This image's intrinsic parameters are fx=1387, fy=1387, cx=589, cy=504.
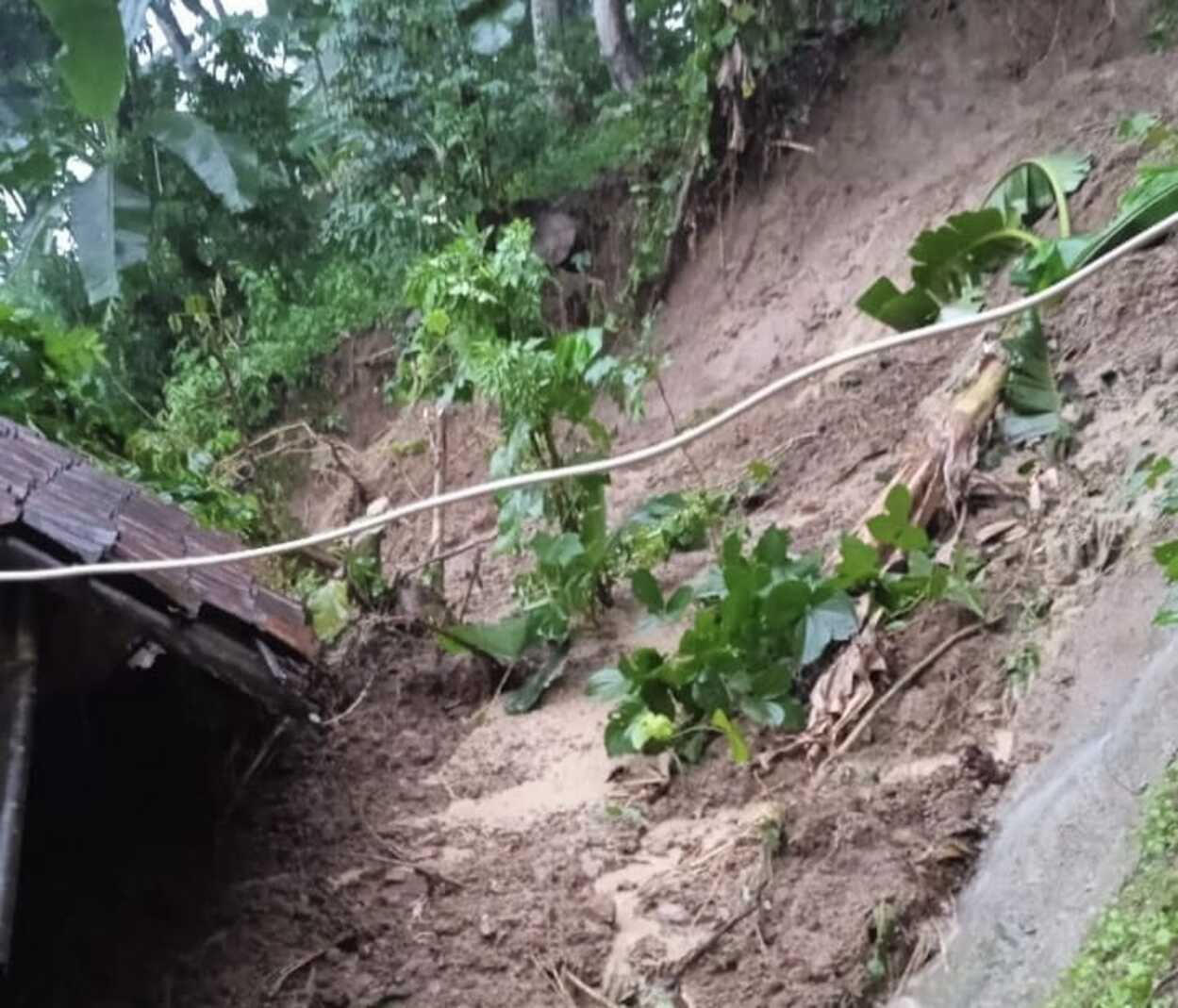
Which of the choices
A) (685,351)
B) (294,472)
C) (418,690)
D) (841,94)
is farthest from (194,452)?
(841,94)

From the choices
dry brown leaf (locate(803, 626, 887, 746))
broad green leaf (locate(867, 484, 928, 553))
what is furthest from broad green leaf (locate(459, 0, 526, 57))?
dry brown leaf (locate(803, 626, 887, 746))

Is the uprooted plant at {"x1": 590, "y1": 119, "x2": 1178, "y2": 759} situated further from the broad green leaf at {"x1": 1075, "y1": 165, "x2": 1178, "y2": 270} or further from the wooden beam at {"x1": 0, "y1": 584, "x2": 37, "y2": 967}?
the wooden beam at {"x1": 0, "y1": 584, "x2": 37, "y2": 967}

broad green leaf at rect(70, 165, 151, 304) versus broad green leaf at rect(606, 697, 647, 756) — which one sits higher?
broad green leaf at rect(70, 165, 151, 304)

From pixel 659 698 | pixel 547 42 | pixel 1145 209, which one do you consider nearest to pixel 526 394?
pixel 659 698

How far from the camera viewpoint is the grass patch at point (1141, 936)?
96.5 inches

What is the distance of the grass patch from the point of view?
2451 mm

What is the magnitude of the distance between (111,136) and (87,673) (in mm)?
6251

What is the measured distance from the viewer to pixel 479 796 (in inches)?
188

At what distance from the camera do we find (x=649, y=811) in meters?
4.31

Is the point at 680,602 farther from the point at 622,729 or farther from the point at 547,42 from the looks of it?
the point at 547,42

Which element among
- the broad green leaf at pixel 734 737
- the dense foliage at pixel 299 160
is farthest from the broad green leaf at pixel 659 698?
the dense foliage at pixel 299 160

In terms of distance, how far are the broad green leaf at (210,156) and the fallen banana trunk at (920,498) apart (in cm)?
521

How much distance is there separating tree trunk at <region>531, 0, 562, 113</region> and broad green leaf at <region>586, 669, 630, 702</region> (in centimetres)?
626

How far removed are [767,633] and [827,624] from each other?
0.21m
